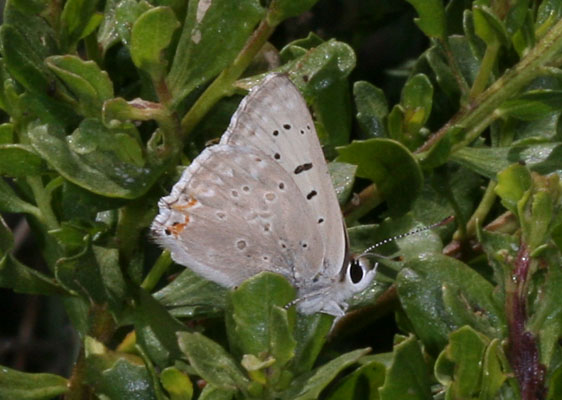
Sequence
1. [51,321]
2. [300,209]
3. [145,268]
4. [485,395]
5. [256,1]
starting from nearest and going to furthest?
1. [485,395]
2. [256,1]
3. [300,209]
4. [145,268]
5. [51,321]

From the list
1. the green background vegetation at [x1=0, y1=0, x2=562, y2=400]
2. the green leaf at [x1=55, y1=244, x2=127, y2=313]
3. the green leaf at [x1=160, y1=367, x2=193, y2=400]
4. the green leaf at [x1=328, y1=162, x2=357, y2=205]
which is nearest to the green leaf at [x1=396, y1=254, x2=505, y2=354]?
the green background vegetation at [x1=0, y1=0, x2=562, y2=400]

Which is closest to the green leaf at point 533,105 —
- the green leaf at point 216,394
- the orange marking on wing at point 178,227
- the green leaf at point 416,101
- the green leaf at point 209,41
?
the green leaf at point 416,101

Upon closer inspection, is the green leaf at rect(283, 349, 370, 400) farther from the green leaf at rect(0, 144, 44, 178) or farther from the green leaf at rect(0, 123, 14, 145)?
the green leaf at rect(0, 123, 14, 145)

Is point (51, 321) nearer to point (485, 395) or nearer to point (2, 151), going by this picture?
point (2, 151)

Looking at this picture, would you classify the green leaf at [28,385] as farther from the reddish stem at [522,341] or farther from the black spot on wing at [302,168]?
the reddish stem at [522,341]

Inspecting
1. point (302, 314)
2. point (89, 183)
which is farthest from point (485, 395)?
point (89, 183)

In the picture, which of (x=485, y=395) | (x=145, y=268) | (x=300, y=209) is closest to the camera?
(x=485, y=395)
